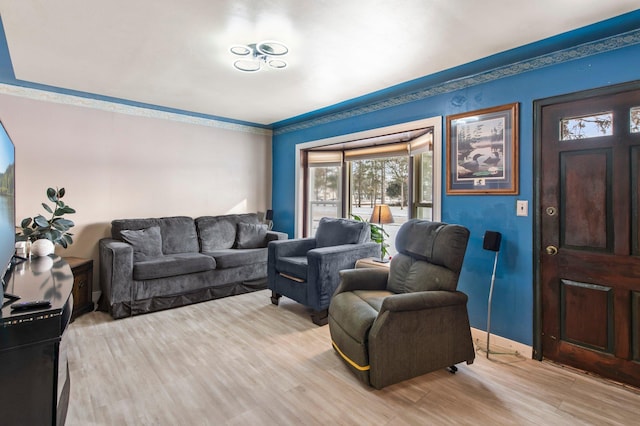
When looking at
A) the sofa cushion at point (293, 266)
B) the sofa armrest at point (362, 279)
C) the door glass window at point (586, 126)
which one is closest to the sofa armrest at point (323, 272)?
the sofa cushion at point (293, 266)

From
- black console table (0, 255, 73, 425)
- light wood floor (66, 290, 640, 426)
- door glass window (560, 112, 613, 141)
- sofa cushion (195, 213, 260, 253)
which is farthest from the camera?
sofa cushion (195, 213, 260, 253)

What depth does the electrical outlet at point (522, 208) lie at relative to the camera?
8.84ft

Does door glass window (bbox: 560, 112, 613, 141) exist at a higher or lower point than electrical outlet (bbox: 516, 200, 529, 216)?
higher

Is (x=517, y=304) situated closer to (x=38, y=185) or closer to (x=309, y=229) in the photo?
(x=309, y=229)

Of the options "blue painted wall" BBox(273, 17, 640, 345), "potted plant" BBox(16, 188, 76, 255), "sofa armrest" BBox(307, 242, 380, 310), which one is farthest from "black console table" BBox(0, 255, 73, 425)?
"blue painted wall" BBox(273, 17, 640, 345)

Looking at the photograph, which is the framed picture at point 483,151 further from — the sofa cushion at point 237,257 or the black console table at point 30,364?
the black console table at point 30,364

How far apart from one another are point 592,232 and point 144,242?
4.28m

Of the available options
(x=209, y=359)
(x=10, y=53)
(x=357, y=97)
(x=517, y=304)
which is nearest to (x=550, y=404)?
(x=517, y=304)

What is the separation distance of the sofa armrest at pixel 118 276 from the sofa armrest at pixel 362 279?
2.20 m

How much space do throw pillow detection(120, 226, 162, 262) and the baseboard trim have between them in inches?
138

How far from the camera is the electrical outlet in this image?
2695 mm

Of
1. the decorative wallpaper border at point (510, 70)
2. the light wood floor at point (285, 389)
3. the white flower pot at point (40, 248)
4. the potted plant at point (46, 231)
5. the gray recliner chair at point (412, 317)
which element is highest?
the decorative wallpaper border at point (510, 70)

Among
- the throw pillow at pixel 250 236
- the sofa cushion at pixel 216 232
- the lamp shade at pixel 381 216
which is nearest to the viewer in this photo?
the lamp shade at pixel 381 216

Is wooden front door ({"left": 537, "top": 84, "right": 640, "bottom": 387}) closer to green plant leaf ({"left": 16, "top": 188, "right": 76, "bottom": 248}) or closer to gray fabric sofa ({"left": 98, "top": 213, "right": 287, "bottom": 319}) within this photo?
gray fabric sofa ({"left": 98, "top": 213, "right": 287, "bottom": 319})
